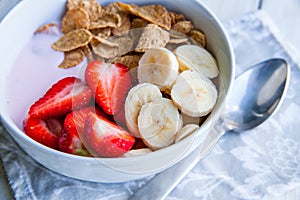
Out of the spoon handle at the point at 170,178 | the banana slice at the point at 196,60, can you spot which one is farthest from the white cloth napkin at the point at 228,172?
the banana slice at the point at 196,60

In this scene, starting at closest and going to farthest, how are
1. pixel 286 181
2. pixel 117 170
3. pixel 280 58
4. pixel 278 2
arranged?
pixel 117 170 < pixel 286 181 < pixel 280 58 < pixel 278 2

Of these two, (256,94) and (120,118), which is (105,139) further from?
(256,94)

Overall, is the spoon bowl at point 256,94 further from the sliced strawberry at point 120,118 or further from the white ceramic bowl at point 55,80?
the sliced strawberry at point 120,118

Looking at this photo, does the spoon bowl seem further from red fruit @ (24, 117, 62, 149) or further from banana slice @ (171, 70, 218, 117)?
red fruit @ (24, 117, 62, 149)

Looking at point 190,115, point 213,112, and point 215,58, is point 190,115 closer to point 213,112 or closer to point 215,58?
point 213,112

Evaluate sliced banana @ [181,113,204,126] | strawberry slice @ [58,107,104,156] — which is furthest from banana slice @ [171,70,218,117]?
strawberry slice @ [58,107,104,156]

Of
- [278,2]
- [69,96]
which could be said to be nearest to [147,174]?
[69,96]

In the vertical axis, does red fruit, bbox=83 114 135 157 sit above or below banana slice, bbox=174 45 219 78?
below
